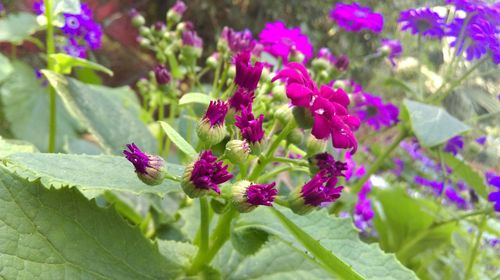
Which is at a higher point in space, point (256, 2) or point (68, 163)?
point (68, 163)

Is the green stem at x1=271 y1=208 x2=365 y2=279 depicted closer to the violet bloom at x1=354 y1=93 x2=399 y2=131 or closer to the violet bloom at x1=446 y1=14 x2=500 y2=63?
the violet bloom at x1=446 y1=14 x2=500 y2=63

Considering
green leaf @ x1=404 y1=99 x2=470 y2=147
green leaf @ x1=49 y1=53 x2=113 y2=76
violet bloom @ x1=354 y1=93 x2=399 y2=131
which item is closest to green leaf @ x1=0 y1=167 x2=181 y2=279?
green leaf @ x1=49 y1=53 x2=113 y2=76

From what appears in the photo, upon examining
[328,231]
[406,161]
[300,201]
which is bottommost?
[406,161]

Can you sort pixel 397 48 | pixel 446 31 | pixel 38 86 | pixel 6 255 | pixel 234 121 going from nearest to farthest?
1. pixel 6 255
2. pixel 234 121
3. pixel 446 31
4. pixel 397 48
5. pixel 38 86

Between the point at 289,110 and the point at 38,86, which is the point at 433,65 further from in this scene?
the point at 289,110

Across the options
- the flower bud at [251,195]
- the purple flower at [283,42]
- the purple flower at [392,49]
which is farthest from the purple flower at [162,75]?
the purple flower at [392,49]

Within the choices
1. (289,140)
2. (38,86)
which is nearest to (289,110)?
(289,140)
